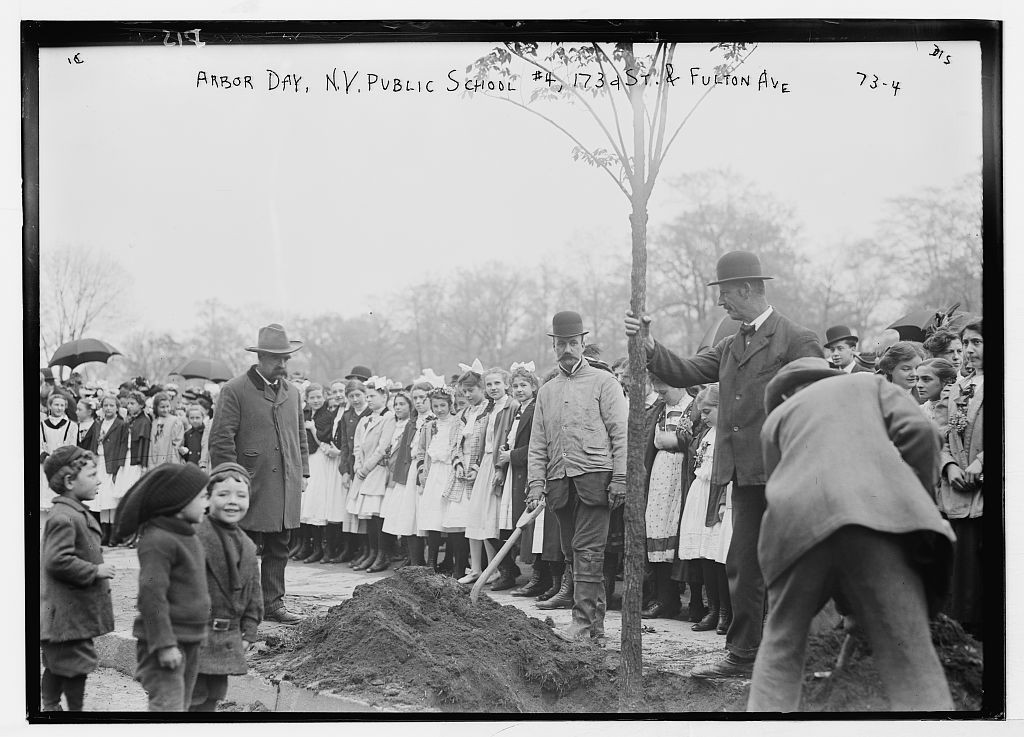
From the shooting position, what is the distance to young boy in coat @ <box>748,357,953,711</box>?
537 centimetres

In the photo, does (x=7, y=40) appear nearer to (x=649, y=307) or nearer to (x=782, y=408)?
(x=649, y=307)

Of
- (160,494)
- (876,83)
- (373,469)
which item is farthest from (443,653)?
(876,83)

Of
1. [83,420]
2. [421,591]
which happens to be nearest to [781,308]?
[421,591]

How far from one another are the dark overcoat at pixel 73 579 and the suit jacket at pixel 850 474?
3553 mm

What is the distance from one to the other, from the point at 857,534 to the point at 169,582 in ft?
11.7

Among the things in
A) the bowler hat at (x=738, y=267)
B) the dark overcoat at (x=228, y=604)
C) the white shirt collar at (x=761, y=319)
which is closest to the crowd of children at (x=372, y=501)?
the dark overcoat at (x=228, y=604)

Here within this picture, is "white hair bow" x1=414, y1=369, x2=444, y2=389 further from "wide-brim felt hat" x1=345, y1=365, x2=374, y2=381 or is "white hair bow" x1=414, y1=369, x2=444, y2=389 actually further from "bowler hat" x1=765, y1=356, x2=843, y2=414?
"bowler hat" x1=765, y1=356, x2=843, y2=414

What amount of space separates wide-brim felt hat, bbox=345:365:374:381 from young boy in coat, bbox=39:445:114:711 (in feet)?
4.85

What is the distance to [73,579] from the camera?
5613mm

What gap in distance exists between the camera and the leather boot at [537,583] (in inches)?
233

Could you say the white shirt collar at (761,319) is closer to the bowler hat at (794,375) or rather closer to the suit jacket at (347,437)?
the bowler hat at (794,375)

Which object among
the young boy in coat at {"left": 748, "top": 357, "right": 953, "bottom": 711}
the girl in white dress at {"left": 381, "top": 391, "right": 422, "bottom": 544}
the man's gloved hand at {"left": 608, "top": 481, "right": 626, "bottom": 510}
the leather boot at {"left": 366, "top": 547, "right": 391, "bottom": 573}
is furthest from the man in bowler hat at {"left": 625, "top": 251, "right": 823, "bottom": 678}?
the leather boot at {"left": 366, "top": 547, "right": 391, "bottom": 573}

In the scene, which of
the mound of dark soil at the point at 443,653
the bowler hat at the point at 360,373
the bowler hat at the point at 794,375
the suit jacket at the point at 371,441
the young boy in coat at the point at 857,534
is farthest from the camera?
the suit jacket at the point at 371,441
